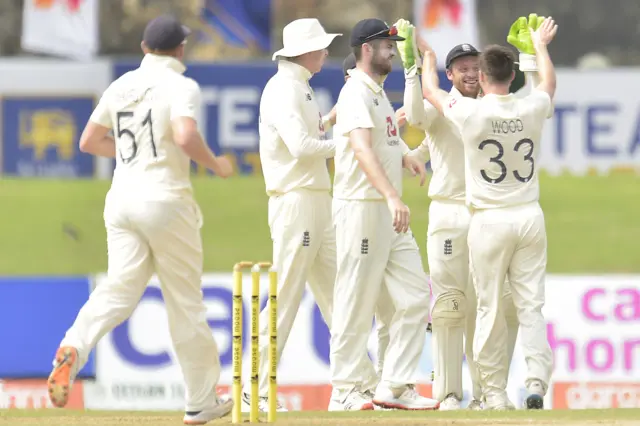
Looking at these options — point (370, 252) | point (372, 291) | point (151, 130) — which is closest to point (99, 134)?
point (151, 130)

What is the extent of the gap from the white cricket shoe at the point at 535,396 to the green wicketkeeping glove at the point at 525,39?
166 centimetres

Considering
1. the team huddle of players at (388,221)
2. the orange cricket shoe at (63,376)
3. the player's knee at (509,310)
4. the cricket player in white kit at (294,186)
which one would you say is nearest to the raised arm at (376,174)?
the team huddle of players at (388,221)

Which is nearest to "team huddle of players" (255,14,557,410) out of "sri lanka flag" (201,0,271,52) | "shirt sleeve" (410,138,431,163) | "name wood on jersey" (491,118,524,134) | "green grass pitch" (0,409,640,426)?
"name wood on jersey" (491,118,524,134)

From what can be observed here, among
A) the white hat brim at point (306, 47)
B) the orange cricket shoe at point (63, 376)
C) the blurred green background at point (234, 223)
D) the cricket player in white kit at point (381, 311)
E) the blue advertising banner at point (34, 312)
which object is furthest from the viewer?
the blurred green background at point (234, 223)

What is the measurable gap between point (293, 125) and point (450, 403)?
1744mm

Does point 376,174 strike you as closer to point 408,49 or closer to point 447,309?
point 408,49

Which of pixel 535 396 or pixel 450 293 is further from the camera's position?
pixel 450 293

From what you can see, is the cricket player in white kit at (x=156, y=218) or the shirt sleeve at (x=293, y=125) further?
the shirt sleeve at (x=293, y=125)

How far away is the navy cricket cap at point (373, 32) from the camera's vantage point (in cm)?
809

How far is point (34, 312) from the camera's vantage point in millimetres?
12445

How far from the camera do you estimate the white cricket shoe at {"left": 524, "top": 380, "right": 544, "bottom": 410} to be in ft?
25.8

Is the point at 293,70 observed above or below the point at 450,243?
above

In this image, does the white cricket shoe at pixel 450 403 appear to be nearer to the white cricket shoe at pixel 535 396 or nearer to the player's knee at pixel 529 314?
the white cricket shoe at pixel 535 396

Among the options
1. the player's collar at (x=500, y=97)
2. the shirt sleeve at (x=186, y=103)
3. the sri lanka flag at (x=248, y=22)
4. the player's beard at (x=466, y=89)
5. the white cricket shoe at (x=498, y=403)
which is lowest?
the white cricket shoe at (x=498, y=403)
